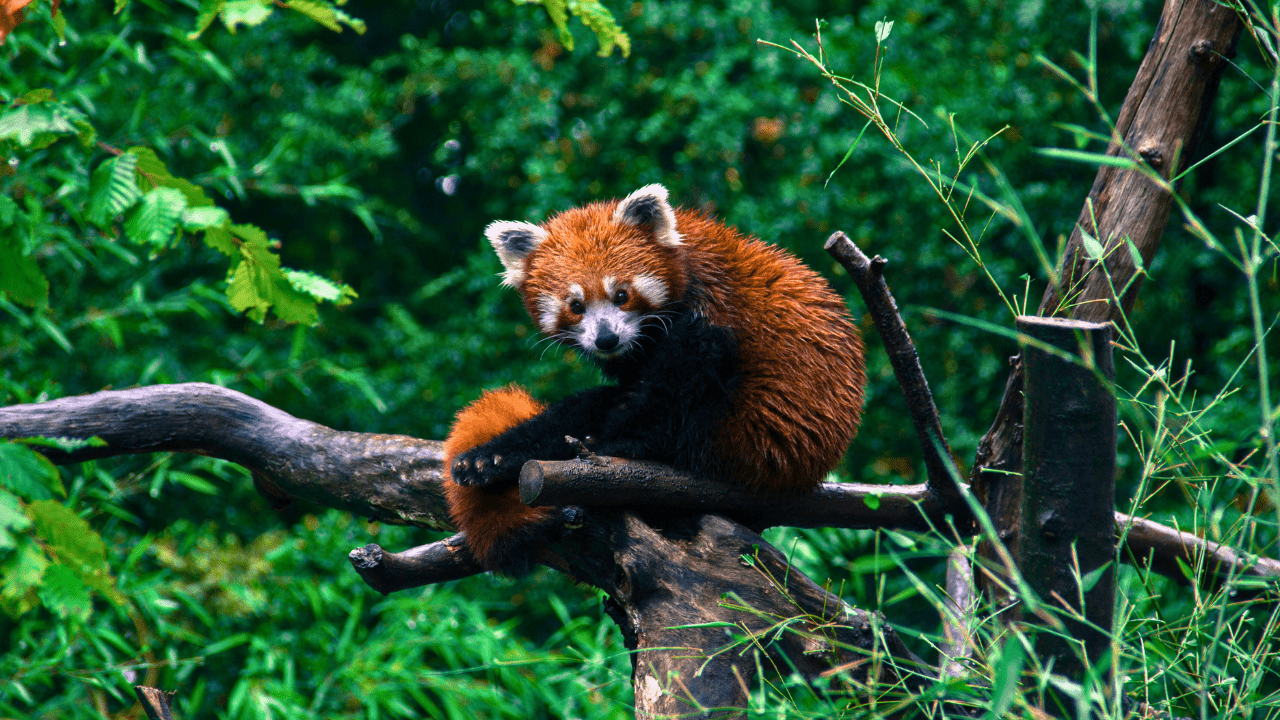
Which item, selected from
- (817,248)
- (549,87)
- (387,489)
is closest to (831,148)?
(817,248)

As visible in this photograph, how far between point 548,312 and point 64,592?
775mm

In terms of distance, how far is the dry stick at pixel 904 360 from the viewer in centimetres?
112

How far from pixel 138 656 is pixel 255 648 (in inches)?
12.1

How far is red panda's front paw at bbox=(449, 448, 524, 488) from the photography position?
1264 millimetres

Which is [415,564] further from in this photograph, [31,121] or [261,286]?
[31,121]

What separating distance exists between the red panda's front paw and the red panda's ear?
1.27 feet

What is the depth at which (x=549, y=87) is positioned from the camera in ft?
9.54

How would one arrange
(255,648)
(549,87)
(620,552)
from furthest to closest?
(549,87) → (255,648) → (620,552)

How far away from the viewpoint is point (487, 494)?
131 centimetres

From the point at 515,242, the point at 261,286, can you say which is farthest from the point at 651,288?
the point at 261,286

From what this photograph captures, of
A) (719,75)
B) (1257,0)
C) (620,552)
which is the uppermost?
(1257,0)

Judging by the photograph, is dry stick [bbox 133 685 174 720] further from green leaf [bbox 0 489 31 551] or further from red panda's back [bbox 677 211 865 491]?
red panda's back [bbox 677 211 865 491]

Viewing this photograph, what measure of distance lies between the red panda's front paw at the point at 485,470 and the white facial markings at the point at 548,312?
0.90ft

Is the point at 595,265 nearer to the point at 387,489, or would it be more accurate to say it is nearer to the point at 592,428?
the point at 592,428
